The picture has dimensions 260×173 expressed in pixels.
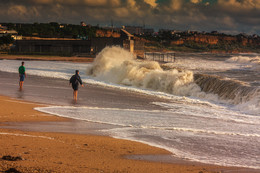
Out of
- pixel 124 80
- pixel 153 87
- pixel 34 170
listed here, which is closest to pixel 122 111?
pixel 34 170

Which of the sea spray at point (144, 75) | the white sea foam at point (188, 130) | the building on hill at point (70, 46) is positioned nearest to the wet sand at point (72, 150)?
the white sea foam at point (188, 130)

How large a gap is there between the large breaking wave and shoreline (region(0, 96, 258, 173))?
996cm

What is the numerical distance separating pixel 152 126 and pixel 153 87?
16.0 meters

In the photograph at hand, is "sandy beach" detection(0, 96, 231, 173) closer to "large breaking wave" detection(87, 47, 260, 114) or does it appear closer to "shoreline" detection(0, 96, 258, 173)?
"shoreline" detection(0, 96, 258, 173)

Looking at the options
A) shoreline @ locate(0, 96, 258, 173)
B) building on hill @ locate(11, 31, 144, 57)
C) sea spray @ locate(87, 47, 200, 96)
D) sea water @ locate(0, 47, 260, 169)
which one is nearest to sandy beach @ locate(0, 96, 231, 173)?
shoreline @ locate(0, 96, 258, 173)

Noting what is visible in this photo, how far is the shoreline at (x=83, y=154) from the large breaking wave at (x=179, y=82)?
996 centimetres

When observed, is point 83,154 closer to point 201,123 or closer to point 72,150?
point 72,150

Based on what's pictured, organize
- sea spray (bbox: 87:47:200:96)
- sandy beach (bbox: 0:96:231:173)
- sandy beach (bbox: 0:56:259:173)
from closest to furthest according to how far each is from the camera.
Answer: sandy beach (bbox: 0:96:231:173), sandy beach (bbox: 0:56:259:173), sea spray (bbox: 87:47:200:96)

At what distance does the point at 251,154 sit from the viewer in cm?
919

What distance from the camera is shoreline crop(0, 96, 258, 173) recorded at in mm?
7043

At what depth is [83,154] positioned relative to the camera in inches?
317

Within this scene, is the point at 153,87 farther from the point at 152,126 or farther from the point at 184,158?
the point at 184,158

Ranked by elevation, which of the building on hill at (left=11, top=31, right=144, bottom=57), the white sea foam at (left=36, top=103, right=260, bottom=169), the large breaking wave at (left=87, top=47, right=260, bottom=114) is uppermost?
the building on hill at (left=11, top=31, right=144, bottom=57)

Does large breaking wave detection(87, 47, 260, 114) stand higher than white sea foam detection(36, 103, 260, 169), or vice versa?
large breaking wave detection(87, 47, 260, 114)
